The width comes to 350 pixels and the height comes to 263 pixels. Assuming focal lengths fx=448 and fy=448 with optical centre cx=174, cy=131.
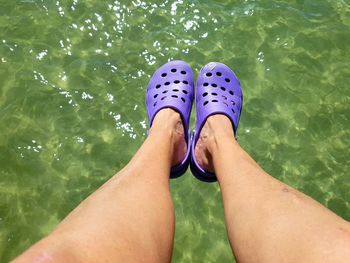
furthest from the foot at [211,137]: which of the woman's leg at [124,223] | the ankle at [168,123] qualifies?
the woman's leg at [124,223]

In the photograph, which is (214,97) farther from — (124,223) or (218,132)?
(124,223)

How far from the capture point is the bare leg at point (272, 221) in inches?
53.1

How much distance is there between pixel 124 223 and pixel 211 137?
0.89 meters

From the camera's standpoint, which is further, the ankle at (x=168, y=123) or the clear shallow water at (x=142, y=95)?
the clear shallow water at (x=142, y=95)

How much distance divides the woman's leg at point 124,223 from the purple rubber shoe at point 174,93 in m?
0.37

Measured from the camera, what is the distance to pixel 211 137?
7.45 ft

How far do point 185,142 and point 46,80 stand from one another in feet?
3.18

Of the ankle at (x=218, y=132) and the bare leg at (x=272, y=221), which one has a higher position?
the bare leg at (x=272, y=221)

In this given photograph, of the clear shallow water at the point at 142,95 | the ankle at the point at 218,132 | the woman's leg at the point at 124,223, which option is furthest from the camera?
the clear shallow water at the point at 142,95

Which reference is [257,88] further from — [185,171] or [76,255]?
[76,255]

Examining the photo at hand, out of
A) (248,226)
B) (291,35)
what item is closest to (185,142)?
(248,226)

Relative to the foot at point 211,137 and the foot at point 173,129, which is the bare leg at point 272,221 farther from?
the foot at point 173,129

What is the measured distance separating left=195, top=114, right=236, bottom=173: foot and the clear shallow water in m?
0.16

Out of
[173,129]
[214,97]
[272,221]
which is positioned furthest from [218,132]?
[272,221]
